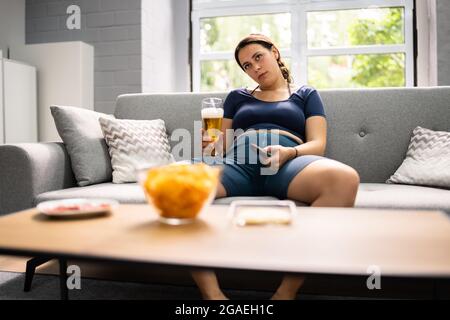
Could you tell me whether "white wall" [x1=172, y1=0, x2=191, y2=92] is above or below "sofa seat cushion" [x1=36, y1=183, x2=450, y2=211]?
above

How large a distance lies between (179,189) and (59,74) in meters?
3.15

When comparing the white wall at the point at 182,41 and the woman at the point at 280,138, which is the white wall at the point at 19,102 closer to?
the white wall at the point at 182,41

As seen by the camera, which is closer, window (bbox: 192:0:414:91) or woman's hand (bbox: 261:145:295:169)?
woman's hand (bbox: 261:145:295:169)

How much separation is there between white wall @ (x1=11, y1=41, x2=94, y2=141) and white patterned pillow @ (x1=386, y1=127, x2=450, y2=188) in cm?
267

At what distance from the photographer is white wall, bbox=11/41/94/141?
359cm

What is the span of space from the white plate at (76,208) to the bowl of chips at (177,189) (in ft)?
0.48

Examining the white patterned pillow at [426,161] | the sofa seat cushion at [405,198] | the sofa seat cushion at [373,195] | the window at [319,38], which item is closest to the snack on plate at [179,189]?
the sofa seat cushion at [373,195]

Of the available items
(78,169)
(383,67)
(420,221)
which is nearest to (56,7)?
(78,169)

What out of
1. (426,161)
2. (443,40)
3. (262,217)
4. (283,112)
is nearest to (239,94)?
(283,112)

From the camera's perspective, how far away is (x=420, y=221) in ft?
3.09

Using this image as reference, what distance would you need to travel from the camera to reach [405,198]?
1540 millimetres

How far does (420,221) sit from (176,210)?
1.76 ft

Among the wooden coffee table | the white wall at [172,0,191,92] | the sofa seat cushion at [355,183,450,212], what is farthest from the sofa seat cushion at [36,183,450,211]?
the white wall at [172,0,191,92]

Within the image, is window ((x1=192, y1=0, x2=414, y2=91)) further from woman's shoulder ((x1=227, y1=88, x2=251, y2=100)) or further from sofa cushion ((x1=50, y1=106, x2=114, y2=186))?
sofa cushion ((x1=50, y1=106, x2=114, y2=186))
